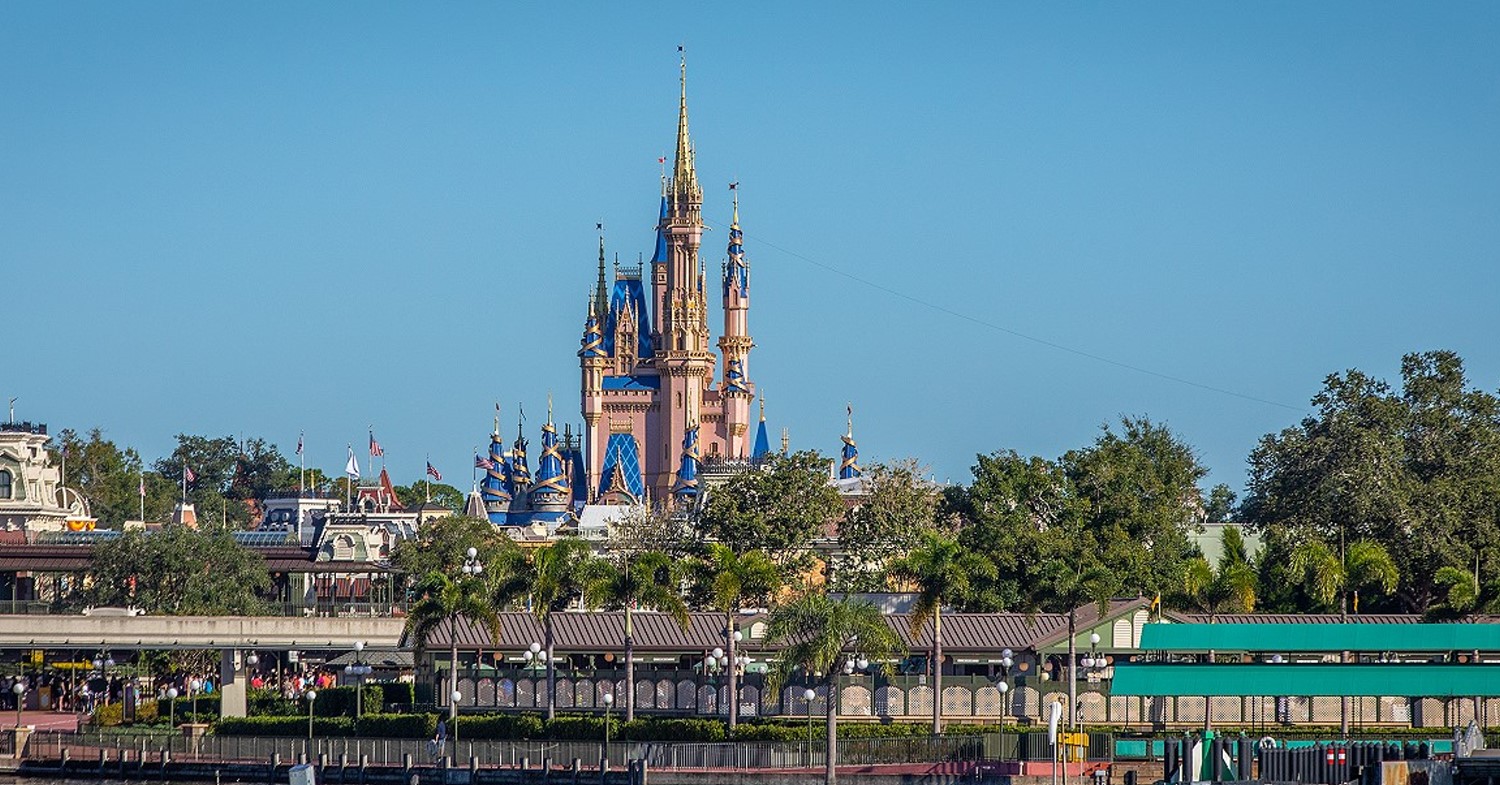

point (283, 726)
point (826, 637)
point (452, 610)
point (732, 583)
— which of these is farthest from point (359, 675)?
point (826, 637)

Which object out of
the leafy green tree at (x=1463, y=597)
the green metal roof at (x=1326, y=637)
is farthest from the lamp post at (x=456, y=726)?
the leafy green tree at (x=1463, y=597)

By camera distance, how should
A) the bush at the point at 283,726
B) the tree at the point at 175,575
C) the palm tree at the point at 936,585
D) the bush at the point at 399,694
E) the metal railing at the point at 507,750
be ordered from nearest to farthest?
the metal railing at the point at 507,750, the palm tree at the point at 936,585, the bush at the point at 283,726, the bush at the point at 399,694, the tree at the point at 175,575

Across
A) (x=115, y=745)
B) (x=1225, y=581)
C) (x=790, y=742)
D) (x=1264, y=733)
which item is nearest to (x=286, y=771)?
(x=115, y=745)

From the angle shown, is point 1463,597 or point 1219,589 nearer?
point 1463,597

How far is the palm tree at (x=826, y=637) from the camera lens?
74.3 meters

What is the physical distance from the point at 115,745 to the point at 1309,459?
54.5 metres

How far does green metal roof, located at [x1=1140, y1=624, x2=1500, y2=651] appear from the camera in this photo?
81.3m

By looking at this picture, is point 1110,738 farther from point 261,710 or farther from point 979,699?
point 261,710

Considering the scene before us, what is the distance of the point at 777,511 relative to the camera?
124500 millimetres

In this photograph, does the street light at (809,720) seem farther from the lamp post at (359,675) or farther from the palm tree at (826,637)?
the lamp post at (359,675)

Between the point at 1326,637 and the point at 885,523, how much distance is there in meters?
43.7

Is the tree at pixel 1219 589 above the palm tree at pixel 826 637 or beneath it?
above

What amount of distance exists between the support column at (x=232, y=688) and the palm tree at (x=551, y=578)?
10.7 metres

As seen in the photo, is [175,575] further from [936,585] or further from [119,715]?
[936,585]
